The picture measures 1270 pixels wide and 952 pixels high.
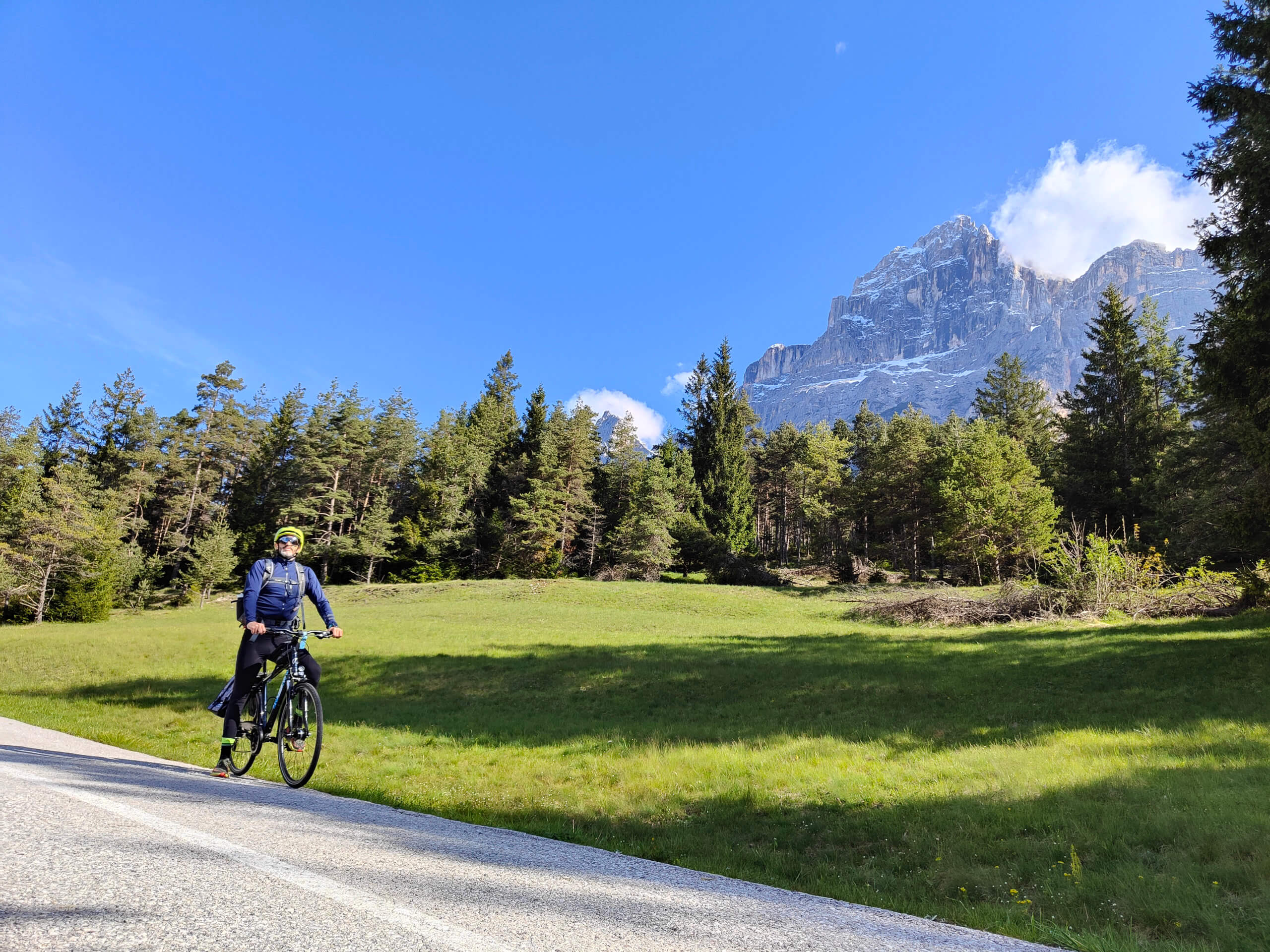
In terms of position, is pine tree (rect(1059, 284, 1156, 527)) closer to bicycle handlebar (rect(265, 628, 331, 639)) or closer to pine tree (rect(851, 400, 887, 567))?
pine tree (rect(851, 400, 887, 567))

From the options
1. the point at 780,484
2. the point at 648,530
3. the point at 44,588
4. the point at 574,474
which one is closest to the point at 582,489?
the point at 574,474

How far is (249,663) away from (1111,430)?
186ft

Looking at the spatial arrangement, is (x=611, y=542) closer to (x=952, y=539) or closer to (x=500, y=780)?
(x=952, y=539)

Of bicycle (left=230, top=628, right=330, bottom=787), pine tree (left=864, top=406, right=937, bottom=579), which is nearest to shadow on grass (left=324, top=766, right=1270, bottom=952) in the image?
bicycle (left=230, top=628, right=330, bottom=787)

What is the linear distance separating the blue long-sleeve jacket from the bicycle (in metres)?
0.22

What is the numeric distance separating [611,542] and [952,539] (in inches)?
1035

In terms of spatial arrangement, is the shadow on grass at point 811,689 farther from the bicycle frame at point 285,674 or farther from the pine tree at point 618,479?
the pine tree at point 618,479

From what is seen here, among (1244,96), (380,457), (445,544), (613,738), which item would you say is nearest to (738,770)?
(613,738)

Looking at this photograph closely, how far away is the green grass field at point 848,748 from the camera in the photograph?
4469 millimetres

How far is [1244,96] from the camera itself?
11281 millimetres

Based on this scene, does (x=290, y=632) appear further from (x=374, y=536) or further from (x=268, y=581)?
(x=374, y=536)

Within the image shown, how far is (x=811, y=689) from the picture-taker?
1287 centimetres

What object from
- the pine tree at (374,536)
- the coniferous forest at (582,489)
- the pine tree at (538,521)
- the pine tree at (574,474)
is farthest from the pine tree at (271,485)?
the pine tree at (574,474)

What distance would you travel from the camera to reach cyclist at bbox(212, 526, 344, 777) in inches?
246
